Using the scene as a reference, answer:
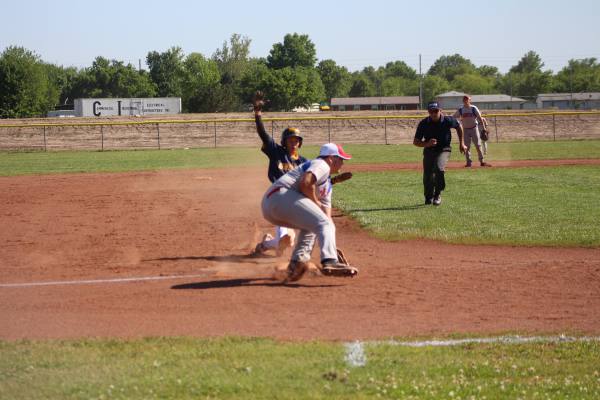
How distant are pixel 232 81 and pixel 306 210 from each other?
92.2 m

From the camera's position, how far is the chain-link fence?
43844 millimetres

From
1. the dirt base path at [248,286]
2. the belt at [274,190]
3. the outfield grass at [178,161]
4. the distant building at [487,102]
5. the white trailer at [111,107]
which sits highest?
the distant building at [487,102]

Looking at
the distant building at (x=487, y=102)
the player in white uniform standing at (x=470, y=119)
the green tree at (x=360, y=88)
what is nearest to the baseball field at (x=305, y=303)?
the player in white uniform standing at (x=470, y=119)

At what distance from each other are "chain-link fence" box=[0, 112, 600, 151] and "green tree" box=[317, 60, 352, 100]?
8150cm

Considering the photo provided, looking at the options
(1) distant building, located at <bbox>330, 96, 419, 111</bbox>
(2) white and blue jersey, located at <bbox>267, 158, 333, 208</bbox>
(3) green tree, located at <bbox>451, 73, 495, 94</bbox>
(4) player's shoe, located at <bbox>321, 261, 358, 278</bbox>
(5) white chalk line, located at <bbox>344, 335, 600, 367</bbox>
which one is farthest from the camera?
(3) green tree, located at <bbox>451, 73, 495, 94</bbox>

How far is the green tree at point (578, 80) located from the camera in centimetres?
9462

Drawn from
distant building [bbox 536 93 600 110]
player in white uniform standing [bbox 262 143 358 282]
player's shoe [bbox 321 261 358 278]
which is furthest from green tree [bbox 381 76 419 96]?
player in white uniform standing [bbox 262 143 358 282]

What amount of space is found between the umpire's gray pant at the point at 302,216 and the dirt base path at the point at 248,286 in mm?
460

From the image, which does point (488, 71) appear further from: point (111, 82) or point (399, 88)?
point (111, 82)

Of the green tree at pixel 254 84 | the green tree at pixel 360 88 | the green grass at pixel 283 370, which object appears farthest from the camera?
the green tree at pixel 360 88

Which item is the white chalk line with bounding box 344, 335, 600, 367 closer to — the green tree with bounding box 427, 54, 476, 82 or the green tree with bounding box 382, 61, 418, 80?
the green tree with bounding box 427, 54, 476, 82

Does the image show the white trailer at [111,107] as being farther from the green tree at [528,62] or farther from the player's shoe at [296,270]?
the green tree at [528,62]

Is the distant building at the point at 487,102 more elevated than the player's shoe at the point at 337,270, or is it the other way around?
the distant building at the point at 487,102

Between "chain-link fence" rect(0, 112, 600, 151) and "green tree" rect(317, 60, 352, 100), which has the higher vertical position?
"green tree" rect(317, 60, 352, 100)
